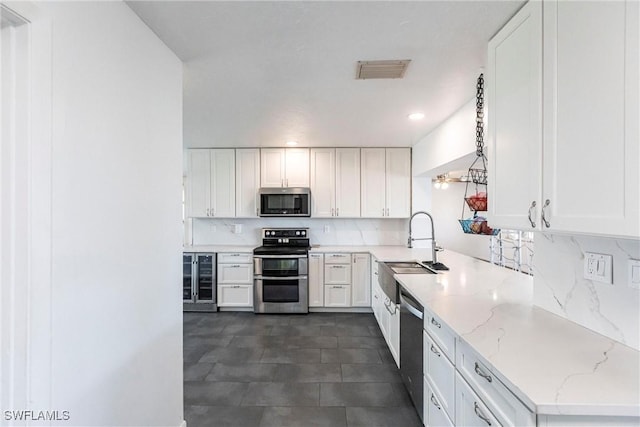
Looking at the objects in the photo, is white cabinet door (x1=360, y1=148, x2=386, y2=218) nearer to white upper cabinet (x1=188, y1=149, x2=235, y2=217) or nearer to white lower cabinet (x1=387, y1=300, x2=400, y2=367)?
white lower cabinet (x1=387, y1=300, x2=400, y2=367)

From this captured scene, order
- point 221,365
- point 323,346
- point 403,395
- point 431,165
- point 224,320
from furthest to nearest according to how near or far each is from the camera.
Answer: point 224,320 → point 431,165 → point 323,346 → point 221,365 → point 403,395

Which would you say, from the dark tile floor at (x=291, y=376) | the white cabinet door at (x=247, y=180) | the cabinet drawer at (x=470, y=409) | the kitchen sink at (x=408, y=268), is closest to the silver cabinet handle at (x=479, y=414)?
the cabinet drawer at (x=470, y=409)

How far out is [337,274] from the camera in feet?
13.3

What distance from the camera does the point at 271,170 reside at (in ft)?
13.9

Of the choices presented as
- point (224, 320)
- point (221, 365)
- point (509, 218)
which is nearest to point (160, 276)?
point (221, 365)

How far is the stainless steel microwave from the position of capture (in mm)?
4094

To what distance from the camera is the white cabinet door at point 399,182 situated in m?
4.21

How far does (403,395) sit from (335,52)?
2409mm

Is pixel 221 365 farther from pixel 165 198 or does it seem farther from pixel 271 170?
pixel 271 170

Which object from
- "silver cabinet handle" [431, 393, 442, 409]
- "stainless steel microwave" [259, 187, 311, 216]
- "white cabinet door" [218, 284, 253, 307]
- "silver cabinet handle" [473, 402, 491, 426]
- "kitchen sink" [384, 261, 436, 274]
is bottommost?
"white cabinet door" [218, 284, 253, 307]

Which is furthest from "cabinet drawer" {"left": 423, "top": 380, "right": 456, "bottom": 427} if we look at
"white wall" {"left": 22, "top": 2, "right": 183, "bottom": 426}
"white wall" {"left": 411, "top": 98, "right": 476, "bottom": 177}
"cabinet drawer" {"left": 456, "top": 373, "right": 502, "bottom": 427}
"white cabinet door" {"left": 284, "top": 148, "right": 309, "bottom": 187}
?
"white cabinet door" {"left": 284, "top": 148, "right": 309, "bottom": 187}

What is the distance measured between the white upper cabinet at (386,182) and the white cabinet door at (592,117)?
3070 millimetres

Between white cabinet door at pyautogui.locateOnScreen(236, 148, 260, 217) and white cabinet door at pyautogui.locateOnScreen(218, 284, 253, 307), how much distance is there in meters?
1.02

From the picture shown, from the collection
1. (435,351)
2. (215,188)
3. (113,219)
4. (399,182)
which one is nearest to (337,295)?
(399,182)
